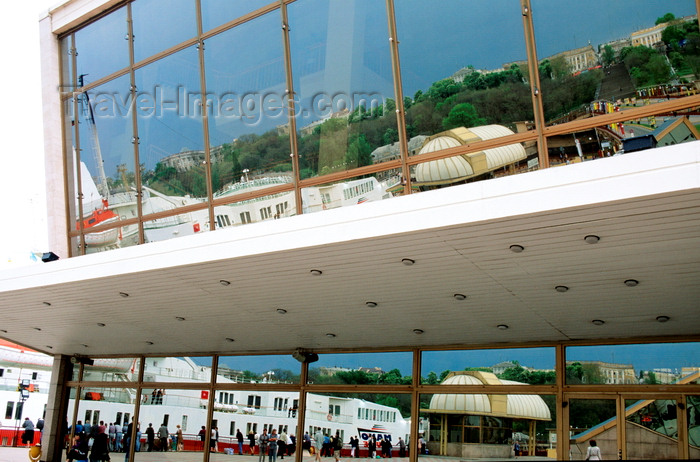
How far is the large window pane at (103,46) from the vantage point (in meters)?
12.2

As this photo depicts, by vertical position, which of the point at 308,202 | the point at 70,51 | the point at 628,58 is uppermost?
the point at 70,51

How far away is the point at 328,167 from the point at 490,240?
341cm

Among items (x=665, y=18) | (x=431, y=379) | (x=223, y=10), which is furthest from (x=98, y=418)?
(x=665, y=18)

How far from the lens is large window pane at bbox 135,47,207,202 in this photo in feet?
35.8

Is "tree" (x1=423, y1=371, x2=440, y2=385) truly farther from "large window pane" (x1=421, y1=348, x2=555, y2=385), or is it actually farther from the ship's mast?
the ship's mast

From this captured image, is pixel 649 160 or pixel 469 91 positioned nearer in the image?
pixel 649 160

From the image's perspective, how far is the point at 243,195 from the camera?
10227 mm

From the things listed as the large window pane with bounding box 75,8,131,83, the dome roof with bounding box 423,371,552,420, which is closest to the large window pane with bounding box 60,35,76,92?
the large window pane with bounding box 75,8,131,83

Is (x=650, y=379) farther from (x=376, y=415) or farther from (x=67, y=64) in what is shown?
(x=67, y=64)

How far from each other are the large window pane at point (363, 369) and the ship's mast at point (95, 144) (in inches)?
197

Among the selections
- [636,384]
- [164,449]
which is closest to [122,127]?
[164,449]

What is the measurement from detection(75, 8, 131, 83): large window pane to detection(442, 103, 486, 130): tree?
6.59 meters

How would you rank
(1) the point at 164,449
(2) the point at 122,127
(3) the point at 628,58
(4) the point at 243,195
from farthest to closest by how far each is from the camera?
(1) the point at 164,449
(2) the point at 122,127
(4) the point at 243,195
(3) the point at 628,58

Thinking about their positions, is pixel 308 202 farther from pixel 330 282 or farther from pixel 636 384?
pixel 636 384
